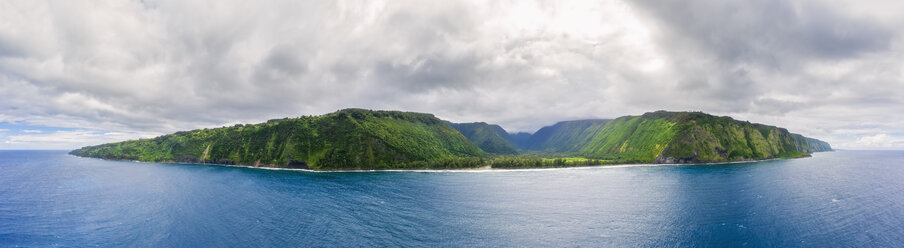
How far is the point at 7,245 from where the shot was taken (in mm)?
52781

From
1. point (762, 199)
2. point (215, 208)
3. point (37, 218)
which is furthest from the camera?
point (762, 199)

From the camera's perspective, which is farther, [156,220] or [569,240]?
[156,220]

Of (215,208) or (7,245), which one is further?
(215,208)

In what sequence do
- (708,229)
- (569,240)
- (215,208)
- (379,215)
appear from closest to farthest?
(569,240), (708,229), (379,215), (215,208)

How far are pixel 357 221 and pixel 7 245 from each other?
191 ft

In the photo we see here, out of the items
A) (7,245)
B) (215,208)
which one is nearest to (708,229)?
(215,208)

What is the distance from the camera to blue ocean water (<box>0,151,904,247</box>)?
188ft

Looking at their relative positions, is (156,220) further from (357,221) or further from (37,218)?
(357,221)

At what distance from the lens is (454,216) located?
74.8 meters

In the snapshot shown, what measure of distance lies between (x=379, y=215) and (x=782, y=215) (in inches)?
3811

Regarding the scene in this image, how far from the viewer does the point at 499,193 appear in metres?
106

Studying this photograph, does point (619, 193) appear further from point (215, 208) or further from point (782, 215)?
point (215, 208)

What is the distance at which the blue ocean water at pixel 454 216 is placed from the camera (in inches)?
2260

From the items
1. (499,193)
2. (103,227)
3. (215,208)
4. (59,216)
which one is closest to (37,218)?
(59,216)
